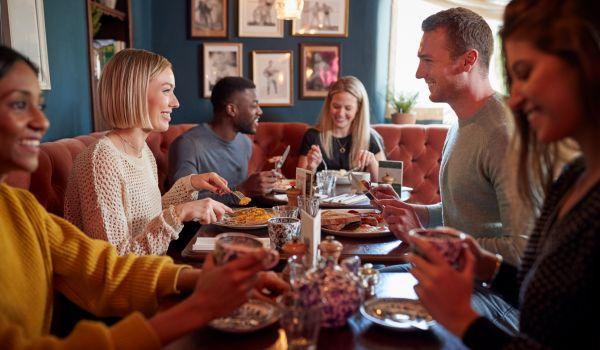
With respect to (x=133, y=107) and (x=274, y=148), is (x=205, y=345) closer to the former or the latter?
(x=133, y=107)

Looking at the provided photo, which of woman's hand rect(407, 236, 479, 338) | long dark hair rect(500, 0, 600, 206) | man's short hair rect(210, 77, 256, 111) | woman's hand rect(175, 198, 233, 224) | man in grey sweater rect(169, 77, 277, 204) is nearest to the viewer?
long dark hair rect(500, 0, 600, 206)

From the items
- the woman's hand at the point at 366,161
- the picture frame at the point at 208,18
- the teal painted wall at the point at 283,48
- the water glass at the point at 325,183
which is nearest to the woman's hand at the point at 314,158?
the woman's hand at the point at 366,161

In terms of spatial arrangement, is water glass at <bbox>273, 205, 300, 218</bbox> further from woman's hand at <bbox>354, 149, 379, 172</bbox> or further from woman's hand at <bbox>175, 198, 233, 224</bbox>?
woman's hand at <bbox>354, 149, 379, 172</bbox>

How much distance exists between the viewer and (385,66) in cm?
519

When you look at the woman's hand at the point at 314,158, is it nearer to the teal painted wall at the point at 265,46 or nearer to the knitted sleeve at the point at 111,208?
the teal painted wall at the point at 265,46

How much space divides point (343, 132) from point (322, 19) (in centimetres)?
135

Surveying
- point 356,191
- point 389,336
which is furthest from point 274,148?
point 389,336

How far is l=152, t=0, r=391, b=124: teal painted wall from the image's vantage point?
4.99 m

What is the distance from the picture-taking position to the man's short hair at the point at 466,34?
7.18 ft

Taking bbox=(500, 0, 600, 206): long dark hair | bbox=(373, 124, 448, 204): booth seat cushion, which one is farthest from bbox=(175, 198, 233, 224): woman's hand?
bbox=(373, 124, 448, 204): booth seat cushion

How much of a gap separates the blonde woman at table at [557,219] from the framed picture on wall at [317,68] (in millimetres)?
3985

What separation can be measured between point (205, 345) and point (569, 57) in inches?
36.2

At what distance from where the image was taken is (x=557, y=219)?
1.17m

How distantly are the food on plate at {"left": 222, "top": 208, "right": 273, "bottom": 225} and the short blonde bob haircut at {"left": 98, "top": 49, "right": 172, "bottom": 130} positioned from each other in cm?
54
